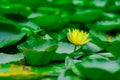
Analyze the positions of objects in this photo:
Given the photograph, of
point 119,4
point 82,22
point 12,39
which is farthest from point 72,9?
point 12,39

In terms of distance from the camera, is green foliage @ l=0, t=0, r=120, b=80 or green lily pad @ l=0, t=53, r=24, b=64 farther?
green lily pad @ l=0, t=53, r=24, b=64

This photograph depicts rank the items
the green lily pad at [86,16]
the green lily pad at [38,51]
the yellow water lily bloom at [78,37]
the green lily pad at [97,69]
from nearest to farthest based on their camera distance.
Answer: the green lily pad at [97,69]
the green lily pad at [38,51]
the yellow water lily bloom at [78,37]
the green lily pad at [86,16]

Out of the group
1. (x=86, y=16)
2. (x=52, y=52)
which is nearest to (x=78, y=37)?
(x=52, y=52)

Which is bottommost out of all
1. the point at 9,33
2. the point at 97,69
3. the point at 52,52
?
the point at 97,69

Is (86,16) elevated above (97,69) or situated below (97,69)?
above

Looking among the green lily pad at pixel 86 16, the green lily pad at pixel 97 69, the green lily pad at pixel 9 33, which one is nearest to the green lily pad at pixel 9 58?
the green lily pad at pixel 9 33

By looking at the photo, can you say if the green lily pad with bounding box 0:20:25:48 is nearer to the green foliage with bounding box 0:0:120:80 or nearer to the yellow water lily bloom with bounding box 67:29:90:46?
the green foliage with bounding box 0:0:120:80

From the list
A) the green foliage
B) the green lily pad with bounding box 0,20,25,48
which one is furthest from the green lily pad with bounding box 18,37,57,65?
the green lily pad with bounding box 0,20,25,48

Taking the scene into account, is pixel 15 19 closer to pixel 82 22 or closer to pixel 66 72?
pixel 82 22

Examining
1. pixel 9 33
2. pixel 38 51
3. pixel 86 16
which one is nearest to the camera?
pixel 38 51

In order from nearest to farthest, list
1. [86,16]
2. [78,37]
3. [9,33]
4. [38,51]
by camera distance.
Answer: [38,51] < [78,37] < [9,33] < [86,16]

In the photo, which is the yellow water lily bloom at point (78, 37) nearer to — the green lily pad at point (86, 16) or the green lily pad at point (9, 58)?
the green lily pad at point (9, 58)

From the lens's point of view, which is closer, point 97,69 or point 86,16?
point 97,69

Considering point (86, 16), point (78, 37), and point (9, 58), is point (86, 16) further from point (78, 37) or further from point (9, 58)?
point (9, 58)
